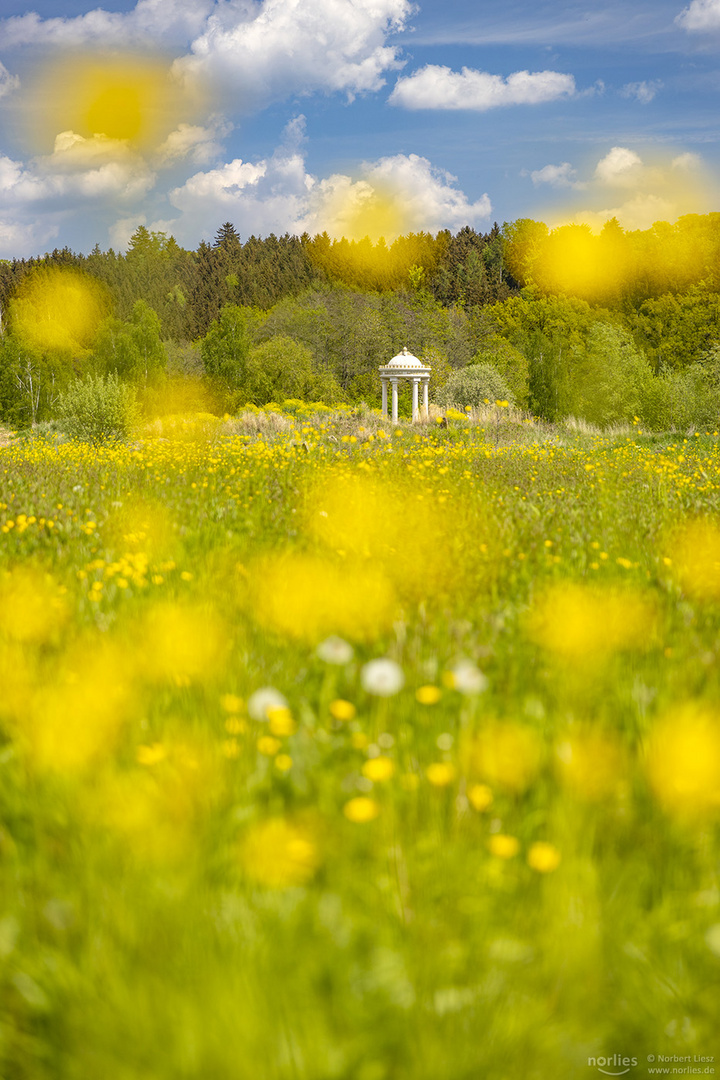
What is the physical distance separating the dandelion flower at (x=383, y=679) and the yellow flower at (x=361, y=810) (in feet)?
1.94

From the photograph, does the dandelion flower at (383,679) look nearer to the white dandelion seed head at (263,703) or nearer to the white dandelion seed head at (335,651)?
the white dandelion seed head at (335,651)

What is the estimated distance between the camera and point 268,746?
1801mm

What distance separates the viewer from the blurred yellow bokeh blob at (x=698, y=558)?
3.37 metres

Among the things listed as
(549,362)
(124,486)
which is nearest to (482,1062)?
(124,486)

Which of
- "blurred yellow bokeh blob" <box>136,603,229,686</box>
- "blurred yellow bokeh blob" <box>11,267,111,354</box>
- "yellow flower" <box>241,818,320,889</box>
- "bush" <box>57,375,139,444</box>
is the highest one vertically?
"blurred yellow bokeh blob" <box>11,267,111,354</box>

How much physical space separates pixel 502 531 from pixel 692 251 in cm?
6602

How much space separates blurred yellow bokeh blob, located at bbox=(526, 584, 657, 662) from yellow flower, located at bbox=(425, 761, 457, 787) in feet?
3.12

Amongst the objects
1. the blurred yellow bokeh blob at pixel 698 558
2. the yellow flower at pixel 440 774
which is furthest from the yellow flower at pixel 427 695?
the blurred yellow bokeh blob at pixel 698 558

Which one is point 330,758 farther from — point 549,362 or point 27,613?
point 549,362

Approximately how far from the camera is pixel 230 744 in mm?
1834

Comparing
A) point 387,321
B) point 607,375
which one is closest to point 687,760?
point 607,375

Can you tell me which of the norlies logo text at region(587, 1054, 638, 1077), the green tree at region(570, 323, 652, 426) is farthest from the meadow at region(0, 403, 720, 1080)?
the green tree at region(570, 323, 652, 426)

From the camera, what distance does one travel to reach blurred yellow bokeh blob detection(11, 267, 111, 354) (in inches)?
2298

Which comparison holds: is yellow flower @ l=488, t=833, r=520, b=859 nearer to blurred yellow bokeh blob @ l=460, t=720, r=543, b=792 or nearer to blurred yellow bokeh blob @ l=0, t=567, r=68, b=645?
blurred yellow bokeh blob @ l=460, t=720, r=543, b=792
